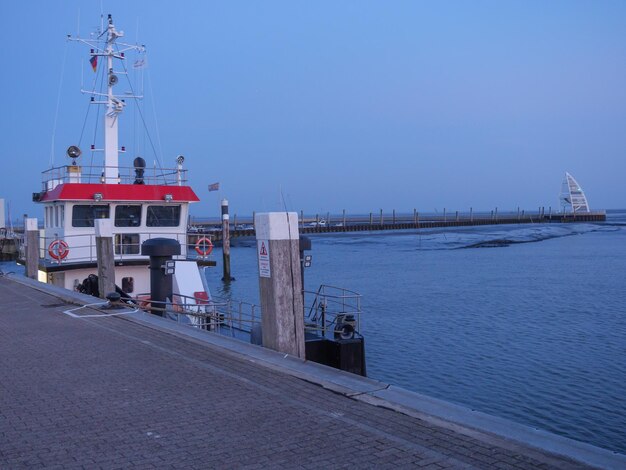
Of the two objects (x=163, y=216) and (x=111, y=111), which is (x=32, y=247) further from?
(x=111, y=111)

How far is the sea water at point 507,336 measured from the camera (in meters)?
12.8

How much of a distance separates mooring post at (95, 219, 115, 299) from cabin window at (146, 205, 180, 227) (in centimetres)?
467

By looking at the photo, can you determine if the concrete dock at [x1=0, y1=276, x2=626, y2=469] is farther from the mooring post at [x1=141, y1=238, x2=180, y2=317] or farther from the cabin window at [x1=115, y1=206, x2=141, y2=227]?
the cabin window at [x1=115, y1=206, x2=141, y2=227]

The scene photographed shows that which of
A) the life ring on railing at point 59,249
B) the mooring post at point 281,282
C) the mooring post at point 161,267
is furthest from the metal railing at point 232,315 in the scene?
the life ring on railing at point 59,249

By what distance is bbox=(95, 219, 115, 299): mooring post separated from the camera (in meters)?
15.7

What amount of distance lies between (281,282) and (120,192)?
12488 mm

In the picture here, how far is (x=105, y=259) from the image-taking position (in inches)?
623

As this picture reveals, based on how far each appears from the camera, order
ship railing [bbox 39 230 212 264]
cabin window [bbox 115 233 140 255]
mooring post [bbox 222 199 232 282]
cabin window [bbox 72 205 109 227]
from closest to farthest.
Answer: ship railing [bbox 39 230 212 264]
cabin window [bbox 72 205 109 227]
cabin window [bbox 115 233 140 255]
mooring post [bbox 222 199 232 282]

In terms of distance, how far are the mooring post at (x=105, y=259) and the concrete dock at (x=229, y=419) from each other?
19.7 ft

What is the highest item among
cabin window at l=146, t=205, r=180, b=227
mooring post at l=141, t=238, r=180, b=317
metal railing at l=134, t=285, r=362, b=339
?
cabin window at l=146, t=205, r=180, b=227

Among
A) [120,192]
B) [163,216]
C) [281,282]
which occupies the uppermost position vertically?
[120,192]

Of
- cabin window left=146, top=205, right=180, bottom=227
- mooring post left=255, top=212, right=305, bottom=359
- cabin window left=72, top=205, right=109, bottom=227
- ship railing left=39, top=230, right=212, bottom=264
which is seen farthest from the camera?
cabin window left=146, top=205, right=180, bottom=227

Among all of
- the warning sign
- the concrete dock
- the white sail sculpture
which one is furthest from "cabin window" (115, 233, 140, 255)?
the white sail sculpture

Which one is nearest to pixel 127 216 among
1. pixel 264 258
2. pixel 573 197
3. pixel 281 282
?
pixel 264 258
